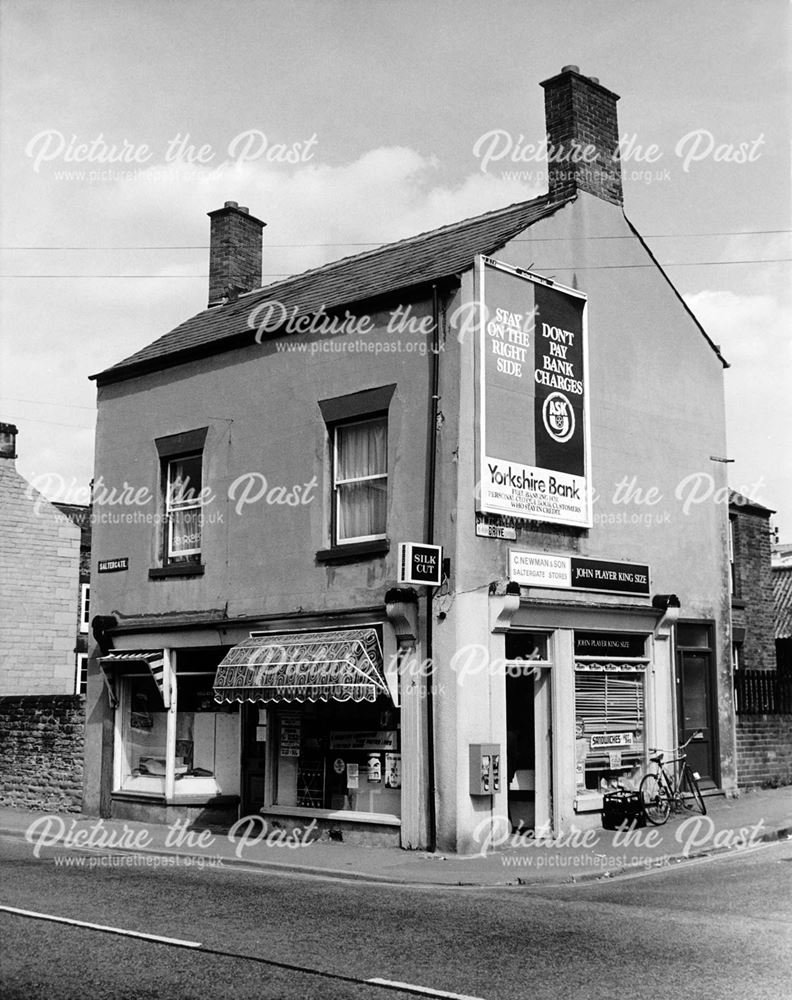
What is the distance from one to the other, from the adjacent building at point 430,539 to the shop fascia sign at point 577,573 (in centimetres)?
4

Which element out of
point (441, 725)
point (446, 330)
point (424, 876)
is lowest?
point (424, 876)

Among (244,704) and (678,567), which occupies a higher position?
(678,567)

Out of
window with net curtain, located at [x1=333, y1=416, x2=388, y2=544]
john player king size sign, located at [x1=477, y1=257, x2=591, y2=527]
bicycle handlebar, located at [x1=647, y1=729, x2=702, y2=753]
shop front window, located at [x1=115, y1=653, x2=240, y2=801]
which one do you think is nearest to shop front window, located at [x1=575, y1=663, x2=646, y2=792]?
bicycle handlebar, located at [x1=647, y1=729, x2=702, y2=753]

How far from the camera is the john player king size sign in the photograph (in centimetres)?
1551

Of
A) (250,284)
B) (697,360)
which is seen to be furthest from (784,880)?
(250,284)

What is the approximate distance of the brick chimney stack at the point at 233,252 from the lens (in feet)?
76.5

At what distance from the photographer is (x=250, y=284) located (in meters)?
23.6

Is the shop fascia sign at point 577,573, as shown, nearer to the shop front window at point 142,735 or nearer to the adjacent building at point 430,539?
the adjacent building at point 430,539

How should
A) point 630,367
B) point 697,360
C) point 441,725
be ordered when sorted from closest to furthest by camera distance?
point 441,725 < point 630,367 < point 697,360

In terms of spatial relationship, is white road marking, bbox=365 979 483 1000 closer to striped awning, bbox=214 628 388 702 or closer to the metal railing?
striped awning, bbox=214 628 388 702

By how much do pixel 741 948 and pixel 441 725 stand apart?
6.55 m

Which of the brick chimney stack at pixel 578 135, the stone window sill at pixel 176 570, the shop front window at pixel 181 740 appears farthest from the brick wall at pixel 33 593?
the brick chimney stack at pixel 578 135

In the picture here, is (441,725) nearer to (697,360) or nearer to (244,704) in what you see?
(244,704)

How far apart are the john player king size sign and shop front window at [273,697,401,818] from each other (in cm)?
349
